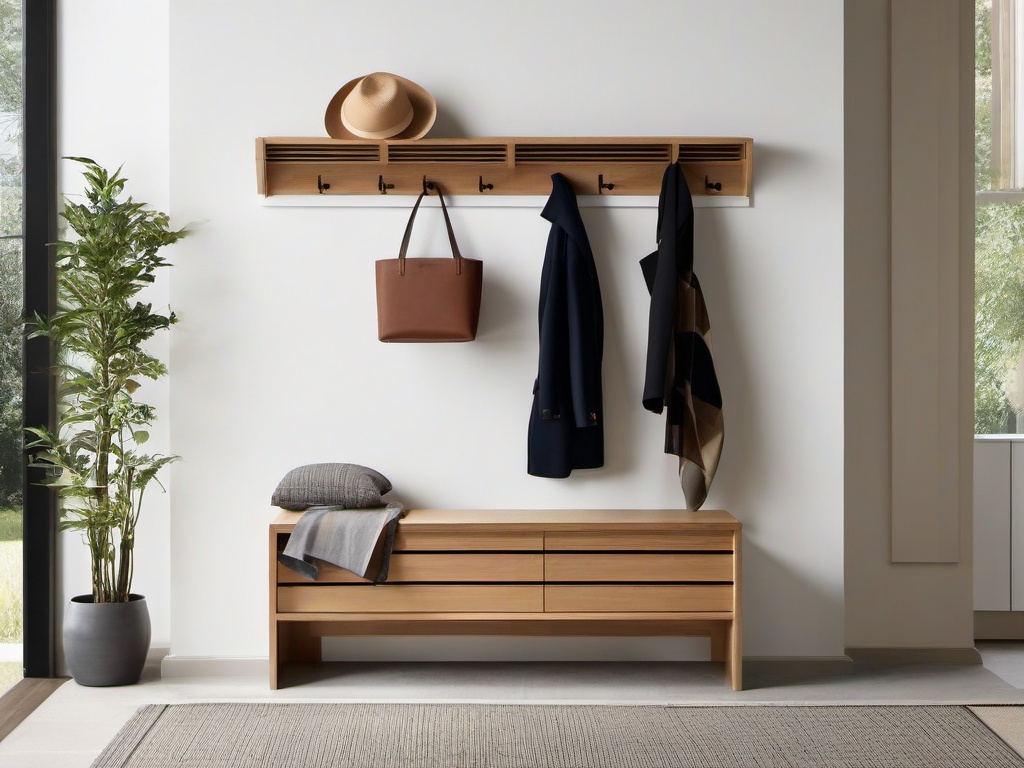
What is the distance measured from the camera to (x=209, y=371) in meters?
3.16

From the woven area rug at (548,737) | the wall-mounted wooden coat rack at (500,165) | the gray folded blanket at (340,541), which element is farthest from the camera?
the wall-mounted wooden coat rack at (500,165)

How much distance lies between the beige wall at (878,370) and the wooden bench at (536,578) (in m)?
0.80

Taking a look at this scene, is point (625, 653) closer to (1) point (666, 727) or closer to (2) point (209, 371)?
(1) point (666, 727)

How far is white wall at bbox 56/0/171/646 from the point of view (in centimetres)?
330

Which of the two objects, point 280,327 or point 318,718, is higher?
point 280,327

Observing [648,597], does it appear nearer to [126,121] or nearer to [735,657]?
[735,657]

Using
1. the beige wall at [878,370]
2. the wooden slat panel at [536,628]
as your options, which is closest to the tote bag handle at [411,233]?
the wooden slat panel at [536,628]

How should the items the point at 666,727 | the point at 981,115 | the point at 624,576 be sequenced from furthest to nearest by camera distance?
the point at 981,115, the point at 624,576, the point at 666,727

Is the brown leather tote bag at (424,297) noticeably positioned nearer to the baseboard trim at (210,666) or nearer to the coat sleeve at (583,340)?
the coat sleeve at (583,340)

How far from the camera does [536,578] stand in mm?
2936

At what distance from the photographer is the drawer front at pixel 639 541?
2930 mm

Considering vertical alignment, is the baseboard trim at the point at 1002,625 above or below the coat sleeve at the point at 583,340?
below

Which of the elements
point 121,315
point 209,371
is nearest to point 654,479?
point 209,371

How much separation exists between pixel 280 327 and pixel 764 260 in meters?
1.69
